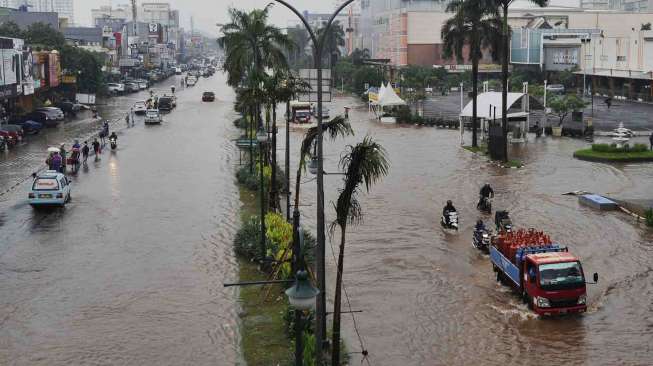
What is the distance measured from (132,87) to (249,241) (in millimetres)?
96565

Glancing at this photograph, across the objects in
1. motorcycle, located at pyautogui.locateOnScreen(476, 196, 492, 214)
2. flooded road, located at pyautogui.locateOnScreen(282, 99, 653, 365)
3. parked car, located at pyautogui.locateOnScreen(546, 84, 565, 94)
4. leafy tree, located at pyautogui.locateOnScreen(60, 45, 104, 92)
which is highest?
leafy tree, located at pyautogui.locateOnScreen(60, 45, 104, 92)

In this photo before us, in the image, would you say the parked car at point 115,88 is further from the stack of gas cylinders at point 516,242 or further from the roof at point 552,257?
the roof at point 552,257

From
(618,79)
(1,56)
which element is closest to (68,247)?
(1,56)

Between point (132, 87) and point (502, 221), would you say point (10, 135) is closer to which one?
point (502, 221)

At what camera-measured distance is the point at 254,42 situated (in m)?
38.4

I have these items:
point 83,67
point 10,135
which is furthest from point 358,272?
point 83,67

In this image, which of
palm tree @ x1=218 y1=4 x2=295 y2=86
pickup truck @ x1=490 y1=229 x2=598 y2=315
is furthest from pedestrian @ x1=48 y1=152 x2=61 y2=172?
pickup truck @ x1=490 y1=229 x2=598 y2=315

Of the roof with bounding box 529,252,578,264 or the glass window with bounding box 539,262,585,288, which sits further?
the roof with bounding box 529,252,578,264

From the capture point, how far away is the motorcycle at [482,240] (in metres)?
26.0

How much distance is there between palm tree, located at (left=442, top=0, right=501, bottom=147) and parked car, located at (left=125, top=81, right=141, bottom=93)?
7086 cm

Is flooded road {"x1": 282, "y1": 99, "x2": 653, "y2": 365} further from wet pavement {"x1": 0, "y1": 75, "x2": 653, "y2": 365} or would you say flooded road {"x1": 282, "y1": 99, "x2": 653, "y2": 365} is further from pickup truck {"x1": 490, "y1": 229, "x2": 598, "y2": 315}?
pickup truck {"x1": 490, "y1": 229, "x2": 598, "y2": 315}

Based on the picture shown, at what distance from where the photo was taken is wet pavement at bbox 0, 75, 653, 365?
18312mm

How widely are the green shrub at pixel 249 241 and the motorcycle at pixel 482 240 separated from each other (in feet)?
21.7

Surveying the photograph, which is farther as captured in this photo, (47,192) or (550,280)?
(47,192)
